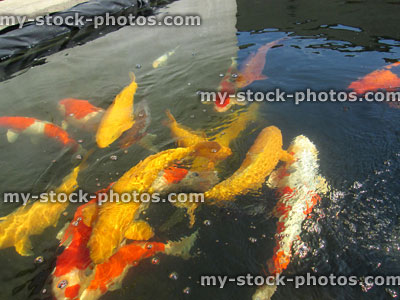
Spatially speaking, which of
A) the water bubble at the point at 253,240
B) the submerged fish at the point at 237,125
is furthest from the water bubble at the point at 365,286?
the submerged fish at the point at 237,125

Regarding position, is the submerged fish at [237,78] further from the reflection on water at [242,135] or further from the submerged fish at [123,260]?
the submerged fish at [123,260]

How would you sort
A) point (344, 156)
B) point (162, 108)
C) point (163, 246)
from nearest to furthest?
1. point (163, 246)
2. point (344, 156)
3. point (162, 108)

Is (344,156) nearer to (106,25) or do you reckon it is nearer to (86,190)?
(86,190)

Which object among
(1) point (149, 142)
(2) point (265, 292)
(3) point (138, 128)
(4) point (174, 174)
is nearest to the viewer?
(2) point (265, 292)

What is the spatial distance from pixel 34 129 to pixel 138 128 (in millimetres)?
1537

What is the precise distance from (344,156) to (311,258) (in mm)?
1474

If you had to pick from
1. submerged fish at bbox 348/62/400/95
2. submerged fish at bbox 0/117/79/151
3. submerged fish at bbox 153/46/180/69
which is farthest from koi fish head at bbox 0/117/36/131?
submerged fish at bbox 348/62/400/95

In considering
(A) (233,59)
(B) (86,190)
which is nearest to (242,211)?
(B) (86,190)

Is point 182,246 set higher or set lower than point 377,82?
lower

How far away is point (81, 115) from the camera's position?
4590 mm

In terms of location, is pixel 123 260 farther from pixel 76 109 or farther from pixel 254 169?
pixel 76 109

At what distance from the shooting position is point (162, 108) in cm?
486

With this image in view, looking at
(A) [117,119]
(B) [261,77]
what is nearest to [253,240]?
(A) [117,119]

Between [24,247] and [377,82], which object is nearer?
[24,247]
